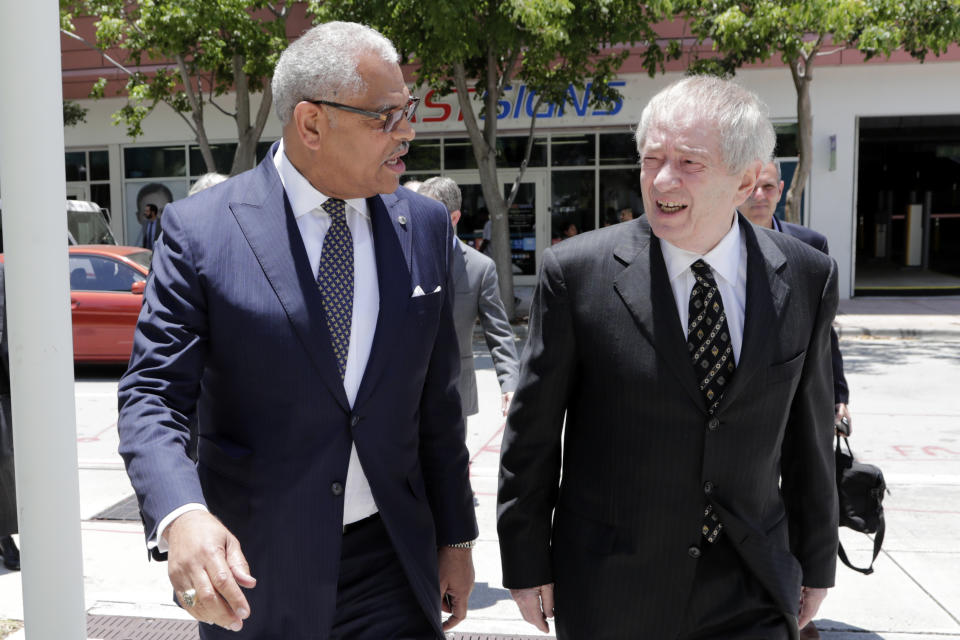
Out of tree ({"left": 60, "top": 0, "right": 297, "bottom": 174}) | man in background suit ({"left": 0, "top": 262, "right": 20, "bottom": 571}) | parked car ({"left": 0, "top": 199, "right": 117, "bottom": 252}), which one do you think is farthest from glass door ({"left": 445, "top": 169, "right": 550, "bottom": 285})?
man in background suit ({"left": 0, "top": 262, "right": 20, "bottom": 571})

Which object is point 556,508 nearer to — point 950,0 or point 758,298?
point 758,298

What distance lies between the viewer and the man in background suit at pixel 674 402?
2375mm

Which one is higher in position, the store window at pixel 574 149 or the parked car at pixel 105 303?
the store window at pixel 574 149

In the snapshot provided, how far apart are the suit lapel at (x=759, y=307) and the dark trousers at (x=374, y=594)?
889mm

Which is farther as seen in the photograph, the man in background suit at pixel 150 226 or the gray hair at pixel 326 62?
the man in background suit at pixel 150 226

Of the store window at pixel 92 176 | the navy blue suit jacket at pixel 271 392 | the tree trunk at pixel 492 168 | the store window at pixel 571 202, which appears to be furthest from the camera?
the store window at pixel 92 176

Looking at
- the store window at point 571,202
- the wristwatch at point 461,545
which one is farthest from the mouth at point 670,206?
the store window at point 571,202

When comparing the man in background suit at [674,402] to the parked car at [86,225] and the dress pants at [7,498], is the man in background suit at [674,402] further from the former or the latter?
the parked car at [86,225]

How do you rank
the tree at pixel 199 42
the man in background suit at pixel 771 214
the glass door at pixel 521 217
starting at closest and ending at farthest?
1. the man in background suit at pixel 771 214
2. the tree at pixel 199 42
3. the glass door at pixel 521 217

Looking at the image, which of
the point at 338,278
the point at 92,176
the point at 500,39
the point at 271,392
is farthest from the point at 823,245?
the point at 92,176

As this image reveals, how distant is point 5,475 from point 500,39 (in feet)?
32.5

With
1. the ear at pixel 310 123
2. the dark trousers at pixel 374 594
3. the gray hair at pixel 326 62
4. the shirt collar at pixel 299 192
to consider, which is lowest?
the dark trousers at pixel 374 594

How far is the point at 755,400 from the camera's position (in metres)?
2.39

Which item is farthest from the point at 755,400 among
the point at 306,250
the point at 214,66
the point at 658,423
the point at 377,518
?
the point at 214,66
